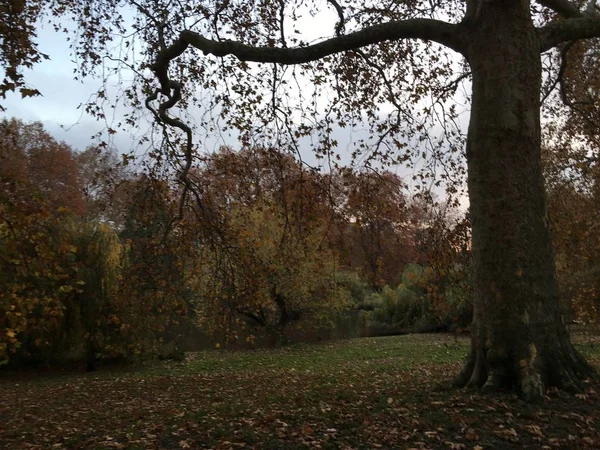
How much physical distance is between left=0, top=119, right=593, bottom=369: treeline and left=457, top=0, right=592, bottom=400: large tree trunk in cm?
280

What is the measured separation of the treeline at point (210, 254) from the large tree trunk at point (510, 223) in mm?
2801

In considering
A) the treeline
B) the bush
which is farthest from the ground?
the bush

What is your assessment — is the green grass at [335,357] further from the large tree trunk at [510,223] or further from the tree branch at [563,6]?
the tree branch at [563,6]

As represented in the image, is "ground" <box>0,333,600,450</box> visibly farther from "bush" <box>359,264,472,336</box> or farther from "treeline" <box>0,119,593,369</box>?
"bush" <box>359,264,472,336</box>

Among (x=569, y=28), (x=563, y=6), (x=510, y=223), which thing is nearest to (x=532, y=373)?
(x=510, y=223)

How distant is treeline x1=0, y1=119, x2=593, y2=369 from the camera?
877 centimetres

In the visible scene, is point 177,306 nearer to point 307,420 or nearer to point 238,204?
point 238,204

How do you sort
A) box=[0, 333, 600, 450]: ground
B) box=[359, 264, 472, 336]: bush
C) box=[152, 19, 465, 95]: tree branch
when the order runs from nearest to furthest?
1. box=[0, 333, 600, 450]: ground
2. box=[152, 19, 465, 95]: tree branch
3. box=[359, 264, 472, 336]: bush

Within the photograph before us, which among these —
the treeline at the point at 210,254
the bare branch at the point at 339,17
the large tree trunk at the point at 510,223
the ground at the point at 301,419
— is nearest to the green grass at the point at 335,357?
the treeline at the point at 210,254

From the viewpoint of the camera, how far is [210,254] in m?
16.6

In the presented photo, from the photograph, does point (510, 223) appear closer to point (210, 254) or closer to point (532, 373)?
point (532, 373)

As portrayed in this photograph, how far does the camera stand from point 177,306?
9094mm

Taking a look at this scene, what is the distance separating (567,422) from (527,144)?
3.05 metres

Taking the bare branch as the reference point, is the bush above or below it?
below
